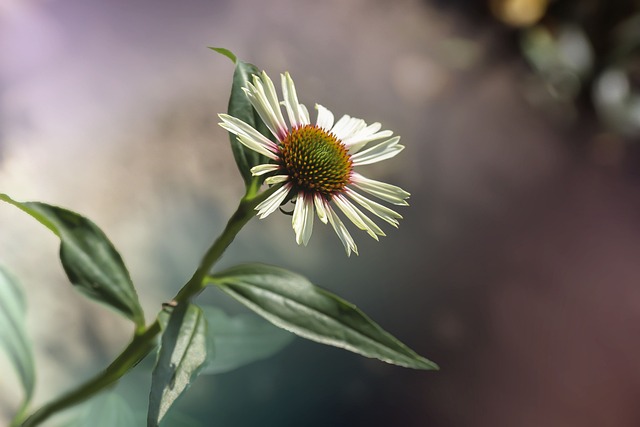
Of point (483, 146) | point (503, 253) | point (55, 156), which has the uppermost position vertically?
point (483, 146)

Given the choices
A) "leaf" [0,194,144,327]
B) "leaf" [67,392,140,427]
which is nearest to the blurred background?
"leaf" [67,392,140,427]

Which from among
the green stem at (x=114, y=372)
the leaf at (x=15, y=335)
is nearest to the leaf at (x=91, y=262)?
the green stem at (x=114, y=372)

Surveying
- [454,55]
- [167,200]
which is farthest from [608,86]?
[167,200]

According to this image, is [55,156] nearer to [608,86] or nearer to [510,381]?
[510,381]

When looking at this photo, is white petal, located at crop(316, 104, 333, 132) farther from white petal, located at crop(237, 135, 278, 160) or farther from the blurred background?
the blurred background

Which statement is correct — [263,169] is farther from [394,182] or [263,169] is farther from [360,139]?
[394,182]

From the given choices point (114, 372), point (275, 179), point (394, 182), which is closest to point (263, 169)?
point (275, 179)
